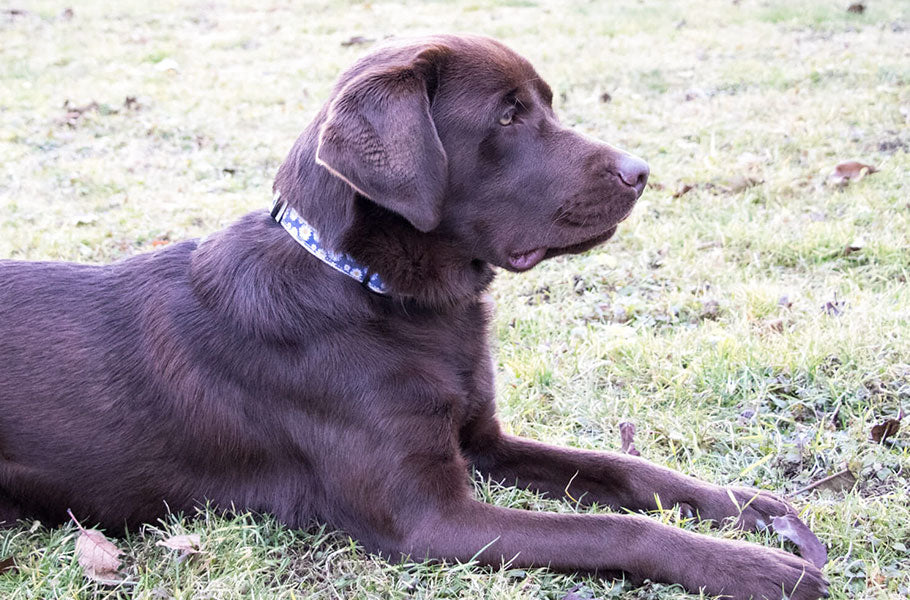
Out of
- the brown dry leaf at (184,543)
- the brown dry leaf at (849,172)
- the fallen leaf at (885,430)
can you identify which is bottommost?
the brown dry leaf at (184,543)

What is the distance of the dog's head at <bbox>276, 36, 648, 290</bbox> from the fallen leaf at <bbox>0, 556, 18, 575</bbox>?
1.31 metres

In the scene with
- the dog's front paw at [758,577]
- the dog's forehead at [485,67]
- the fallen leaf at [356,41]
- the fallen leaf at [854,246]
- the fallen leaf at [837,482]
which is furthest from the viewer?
the fallen leaf at [356,41]

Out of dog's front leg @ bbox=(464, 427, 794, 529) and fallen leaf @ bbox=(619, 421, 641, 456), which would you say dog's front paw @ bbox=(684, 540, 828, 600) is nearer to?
dog's front leg @ bbox=(464, 427, 794, 529)

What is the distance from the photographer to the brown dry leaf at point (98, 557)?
2.42 meters

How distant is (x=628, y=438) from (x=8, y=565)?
1.97 meters

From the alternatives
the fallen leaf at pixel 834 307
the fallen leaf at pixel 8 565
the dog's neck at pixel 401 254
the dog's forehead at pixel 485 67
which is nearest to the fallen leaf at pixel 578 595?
the dog's neck at pixel 401 254

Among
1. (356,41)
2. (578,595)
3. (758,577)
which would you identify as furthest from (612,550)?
(356,41)

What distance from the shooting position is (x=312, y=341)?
2.48 m

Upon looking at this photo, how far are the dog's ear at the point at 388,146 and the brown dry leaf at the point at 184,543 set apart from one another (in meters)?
1.11

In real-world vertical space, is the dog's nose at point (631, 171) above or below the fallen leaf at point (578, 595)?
above

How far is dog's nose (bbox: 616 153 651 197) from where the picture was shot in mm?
2631

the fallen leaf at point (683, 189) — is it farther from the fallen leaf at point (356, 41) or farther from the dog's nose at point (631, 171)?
the fallen leaf at point (356, 41)

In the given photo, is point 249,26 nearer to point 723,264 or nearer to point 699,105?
point 699,105

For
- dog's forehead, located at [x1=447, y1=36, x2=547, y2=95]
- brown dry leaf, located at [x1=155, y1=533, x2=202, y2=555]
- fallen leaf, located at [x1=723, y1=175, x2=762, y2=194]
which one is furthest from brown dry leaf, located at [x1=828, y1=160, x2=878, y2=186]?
brown dry leaf, located at [x1=155, y1=533, x2=202, y2=555]
